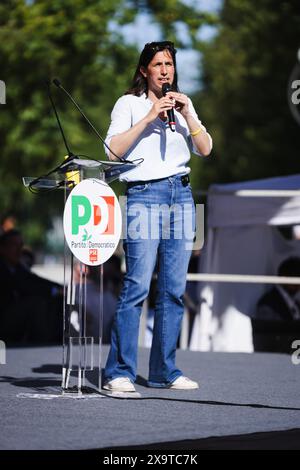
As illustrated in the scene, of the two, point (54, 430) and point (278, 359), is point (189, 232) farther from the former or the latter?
point (278, 359)

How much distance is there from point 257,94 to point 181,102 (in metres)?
27.2

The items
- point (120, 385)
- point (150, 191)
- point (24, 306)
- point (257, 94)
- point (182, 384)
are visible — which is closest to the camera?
point (120, 385)

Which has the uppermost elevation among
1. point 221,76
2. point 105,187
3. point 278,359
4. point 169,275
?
point 221,76

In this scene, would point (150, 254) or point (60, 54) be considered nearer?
point (150, 254)

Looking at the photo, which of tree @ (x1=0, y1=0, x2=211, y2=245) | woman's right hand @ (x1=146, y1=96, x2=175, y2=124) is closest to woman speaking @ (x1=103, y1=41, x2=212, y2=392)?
woman's right hand @ (x1=146, y1=96, x2=175, y2=124)

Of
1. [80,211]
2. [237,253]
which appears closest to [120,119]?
[80,211]

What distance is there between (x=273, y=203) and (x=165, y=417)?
590 centimetres

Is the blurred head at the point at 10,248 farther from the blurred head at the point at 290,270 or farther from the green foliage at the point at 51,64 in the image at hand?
the green foliage at the point at 51,64

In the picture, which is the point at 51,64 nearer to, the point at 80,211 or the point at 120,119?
the point at 120,119

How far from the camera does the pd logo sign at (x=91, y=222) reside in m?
6.08

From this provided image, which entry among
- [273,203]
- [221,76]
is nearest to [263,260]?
[273,203]

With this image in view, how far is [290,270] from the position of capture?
11.5 m

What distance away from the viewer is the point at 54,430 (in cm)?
490
